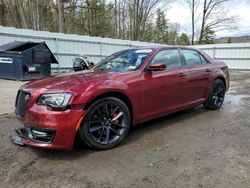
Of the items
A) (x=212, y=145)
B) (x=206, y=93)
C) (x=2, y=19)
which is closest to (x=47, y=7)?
(x=2, y=19)

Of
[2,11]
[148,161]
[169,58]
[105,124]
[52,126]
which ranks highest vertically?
[2,11]

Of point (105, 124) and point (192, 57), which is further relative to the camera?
point (192, 57)

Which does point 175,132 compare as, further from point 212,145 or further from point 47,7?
point 47,7

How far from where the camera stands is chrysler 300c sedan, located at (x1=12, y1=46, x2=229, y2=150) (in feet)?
10.7

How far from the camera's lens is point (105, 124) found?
3703mm

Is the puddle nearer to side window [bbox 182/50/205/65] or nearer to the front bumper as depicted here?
side window [bbox 182/50/205/65]

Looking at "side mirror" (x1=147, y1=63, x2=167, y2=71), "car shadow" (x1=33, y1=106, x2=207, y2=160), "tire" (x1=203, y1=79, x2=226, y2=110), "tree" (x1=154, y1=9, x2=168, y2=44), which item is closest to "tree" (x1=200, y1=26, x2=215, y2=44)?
"tree" (x1=154, y1=9, x2=168, y2=44)

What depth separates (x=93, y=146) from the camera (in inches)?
140

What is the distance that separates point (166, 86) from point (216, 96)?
2100 mm

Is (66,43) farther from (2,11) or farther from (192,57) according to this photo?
(2,11)

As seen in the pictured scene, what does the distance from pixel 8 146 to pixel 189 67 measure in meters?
3.48

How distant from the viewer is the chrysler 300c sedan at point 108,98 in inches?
128

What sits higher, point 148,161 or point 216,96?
point 216,96

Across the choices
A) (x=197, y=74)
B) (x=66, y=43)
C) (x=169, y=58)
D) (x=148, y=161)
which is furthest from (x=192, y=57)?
(x=66, y=43)
